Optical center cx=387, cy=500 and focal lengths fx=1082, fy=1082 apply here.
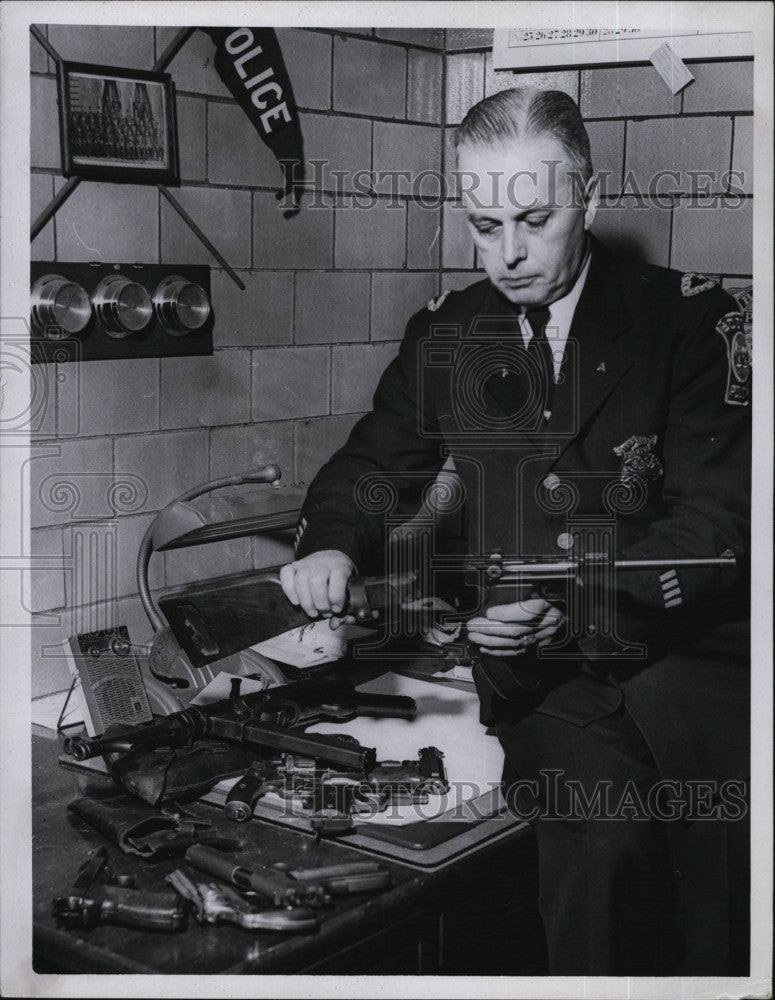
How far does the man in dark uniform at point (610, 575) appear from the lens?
5.06ft

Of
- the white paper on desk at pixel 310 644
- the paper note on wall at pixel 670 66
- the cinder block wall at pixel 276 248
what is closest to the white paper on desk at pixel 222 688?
the white paper on desk at pixel 310 644

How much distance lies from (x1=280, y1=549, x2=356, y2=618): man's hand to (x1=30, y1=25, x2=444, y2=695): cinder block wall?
0.27ft

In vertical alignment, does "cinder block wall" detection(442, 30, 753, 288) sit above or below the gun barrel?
above

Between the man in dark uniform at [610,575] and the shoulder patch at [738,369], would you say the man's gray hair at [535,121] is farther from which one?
the shoulder patch at [738,369]

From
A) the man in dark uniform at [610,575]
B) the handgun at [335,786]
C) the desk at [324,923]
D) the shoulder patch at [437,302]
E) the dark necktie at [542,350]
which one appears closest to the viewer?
the desk at [324,923]

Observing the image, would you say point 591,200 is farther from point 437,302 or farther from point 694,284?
point 437,302

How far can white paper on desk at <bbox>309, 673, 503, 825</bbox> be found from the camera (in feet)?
4.87

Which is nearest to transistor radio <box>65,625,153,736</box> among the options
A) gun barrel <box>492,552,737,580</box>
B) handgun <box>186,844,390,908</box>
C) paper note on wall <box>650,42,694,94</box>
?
handgun <box>186,844,390,908</box>

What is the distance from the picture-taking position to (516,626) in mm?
1564

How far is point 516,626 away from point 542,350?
0.42 meters

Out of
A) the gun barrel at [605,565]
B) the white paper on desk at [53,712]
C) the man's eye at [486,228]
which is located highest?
the man's eye at [486,228]

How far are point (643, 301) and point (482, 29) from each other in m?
0.45

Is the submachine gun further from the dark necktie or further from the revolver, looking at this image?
the dark necktie

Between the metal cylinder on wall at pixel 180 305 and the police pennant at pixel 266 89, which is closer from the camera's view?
the police pennant at pixel 266 89
